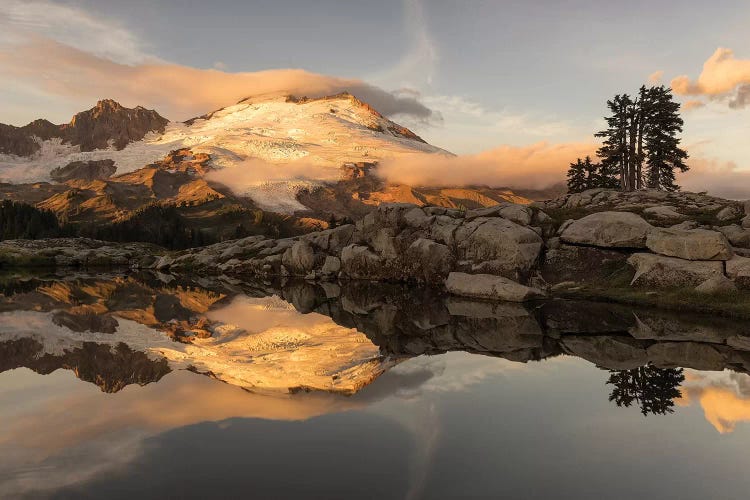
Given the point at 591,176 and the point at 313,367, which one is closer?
the point at 313,367

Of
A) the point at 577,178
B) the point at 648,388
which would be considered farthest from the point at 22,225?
the point at 648,388

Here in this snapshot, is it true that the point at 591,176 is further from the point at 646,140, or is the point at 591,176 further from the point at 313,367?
the point at 313,367

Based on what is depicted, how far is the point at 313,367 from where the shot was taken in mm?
21297

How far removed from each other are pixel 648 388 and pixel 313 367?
13.8 meters

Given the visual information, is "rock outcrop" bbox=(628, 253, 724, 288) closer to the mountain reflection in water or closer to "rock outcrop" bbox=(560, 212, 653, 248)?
"rock outcrop" bbox=(560, 212, 653, 248)

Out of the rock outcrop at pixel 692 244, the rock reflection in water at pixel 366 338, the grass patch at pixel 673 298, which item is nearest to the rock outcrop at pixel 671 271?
the rock outcrop at pixel 692 244

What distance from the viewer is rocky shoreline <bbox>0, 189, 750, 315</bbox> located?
1496 inches

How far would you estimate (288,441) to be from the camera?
1268 cm

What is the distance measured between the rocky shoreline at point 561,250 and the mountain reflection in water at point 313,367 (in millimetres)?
5766

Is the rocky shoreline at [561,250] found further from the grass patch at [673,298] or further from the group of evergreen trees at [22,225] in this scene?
the group of evergreen trees at [22,225]

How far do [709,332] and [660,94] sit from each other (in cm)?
6619

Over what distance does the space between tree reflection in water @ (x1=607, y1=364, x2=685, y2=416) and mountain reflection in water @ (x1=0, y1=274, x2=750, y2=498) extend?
0.09m

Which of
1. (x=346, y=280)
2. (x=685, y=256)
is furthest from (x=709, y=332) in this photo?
(x=346, y=280)

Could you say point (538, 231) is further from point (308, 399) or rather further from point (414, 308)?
point (308, 399)
